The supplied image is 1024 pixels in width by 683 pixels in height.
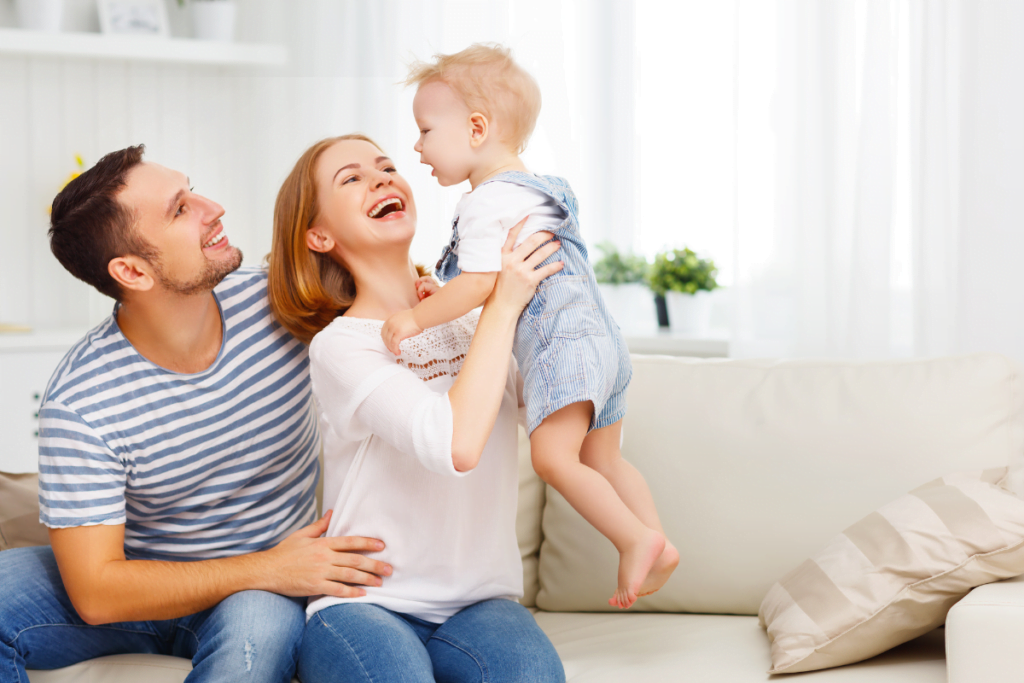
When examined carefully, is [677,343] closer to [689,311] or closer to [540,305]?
[689,311]

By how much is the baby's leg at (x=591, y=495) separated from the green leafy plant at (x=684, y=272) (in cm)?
171

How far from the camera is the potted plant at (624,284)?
3.16 metres

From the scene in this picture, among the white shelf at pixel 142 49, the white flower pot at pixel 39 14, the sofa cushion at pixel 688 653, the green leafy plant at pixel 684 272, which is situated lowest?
the sofa cushion at pixel 688 653

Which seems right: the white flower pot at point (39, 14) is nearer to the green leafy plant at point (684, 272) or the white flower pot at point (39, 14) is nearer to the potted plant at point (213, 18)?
the potted plant at point (213, 18)

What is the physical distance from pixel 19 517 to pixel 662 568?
1252 mm

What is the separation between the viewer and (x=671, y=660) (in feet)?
4.74

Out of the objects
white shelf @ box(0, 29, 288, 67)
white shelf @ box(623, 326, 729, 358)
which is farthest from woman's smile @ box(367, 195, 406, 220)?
white shelf @ box(0, 29, 288, 67)

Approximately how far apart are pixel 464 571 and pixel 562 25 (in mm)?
2420

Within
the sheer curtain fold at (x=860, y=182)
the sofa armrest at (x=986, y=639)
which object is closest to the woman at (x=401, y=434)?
the sofa armrest at (x=986, y=639)

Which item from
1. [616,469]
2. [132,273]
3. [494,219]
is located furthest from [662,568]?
[132,273]

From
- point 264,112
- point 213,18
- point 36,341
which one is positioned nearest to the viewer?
point 36,341

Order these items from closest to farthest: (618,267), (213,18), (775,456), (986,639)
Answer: (986,639) → (775,456) → (618,267) → (213,18)

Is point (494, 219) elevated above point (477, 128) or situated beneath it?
situated beneath

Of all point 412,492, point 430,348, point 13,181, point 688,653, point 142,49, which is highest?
point 142,49
